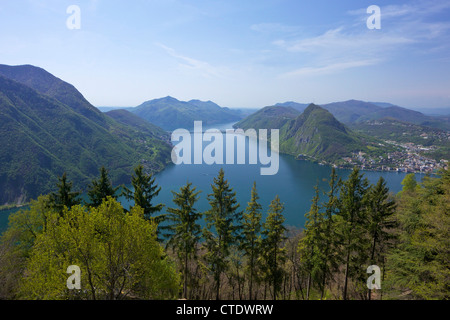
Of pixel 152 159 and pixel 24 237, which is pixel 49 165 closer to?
pixel 152 159

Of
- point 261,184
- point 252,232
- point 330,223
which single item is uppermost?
point 330,223

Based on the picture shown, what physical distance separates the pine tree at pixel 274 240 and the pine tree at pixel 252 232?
2.39 ft

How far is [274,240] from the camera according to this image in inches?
742

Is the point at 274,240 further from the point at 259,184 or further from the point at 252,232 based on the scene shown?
the point at 259,184

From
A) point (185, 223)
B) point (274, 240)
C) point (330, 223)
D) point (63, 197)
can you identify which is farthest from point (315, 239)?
point (63, 197)

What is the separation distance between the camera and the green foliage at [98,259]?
10109 millimetres

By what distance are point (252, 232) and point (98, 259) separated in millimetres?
11610

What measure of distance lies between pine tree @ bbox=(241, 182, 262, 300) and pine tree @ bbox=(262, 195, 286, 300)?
73cm

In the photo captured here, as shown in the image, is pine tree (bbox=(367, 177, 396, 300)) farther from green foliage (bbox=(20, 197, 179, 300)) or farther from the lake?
the lake

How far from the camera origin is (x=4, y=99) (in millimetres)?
167625

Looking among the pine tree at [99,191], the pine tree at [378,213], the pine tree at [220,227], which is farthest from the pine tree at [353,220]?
the pine tree at [99,191]
